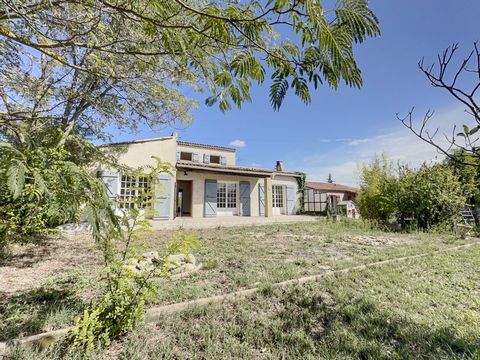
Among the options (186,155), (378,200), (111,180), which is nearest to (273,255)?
(111,180)

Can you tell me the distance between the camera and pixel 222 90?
79.3 inches

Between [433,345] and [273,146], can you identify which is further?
[273,146]

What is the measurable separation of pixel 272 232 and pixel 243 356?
698 cm

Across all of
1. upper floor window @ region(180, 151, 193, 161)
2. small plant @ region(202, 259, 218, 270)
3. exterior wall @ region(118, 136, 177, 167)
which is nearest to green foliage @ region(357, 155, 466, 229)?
small plant @ region(202, 259, 218, 270)

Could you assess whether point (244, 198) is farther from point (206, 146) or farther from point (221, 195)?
point (206, 146)

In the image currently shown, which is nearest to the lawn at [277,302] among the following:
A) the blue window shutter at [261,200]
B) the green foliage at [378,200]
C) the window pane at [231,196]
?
the green foliage at [378,200]

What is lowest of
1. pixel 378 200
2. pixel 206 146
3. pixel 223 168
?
pixel 378 200

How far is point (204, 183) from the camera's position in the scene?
1371 centimetres

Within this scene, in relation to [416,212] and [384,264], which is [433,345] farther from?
[416,212]

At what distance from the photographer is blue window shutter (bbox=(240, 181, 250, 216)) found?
15227 mm

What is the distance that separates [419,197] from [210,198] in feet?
34.4

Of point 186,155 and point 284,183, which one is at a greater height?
point 186,155

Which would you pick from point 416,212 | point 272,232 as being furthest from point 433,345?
point 416,212

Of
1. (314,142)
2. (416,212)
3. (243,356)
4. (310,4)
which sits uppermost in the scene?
(314,142)
